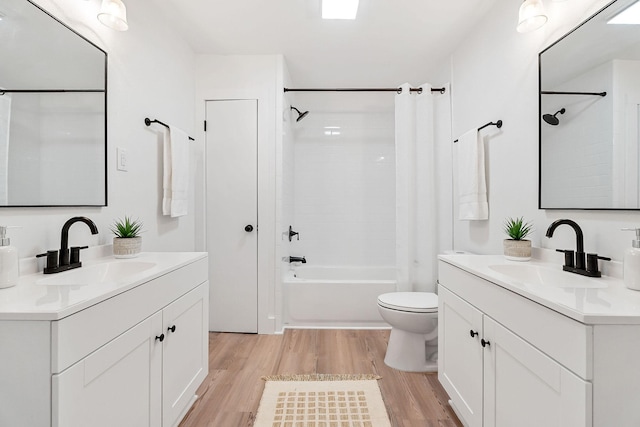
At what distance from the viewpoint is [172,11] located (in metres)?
2.15

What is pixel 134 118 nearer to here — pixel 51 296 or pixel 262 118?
pixel 262 118

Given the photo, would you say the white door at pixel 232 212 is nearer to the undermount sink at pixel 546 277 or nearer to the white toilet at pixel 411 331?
the white toilet at pixel 411 331

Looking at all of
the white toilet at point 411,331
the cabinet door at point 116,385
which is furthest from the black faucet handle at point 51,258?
the white toilet at point 411,331

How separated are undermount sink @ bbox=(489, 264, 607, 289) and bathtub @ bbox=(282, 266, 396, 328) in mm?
1381

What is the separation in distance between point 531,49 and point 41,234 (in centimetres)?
239

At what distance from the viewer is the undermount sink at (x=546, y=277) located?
114 centimetres

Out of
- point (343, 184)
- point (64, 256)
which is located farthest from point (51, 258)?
point (343, 184)

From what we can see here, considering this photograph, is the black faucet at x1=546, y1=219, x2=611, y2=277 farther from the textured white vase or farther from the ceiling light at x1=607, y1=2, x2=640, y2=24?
the textured white vase

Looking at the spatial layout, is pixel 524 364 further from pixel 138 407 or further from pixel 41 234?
pixel 41 234

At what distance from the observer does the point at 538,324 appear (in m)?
0.93

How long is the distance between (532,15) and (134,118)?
6.79ft

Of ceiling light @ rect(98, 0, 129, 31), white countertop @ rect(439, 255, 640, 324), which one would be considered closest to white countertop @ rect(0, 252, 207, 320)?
ceiling light @ rect(98, 0, 129, 31)

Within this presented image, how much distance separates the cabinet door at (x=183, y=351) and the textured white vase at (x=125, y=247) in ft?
1.15

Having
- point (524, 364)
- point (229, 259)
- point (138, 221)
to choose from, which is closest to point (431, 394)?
point (524, 364)
